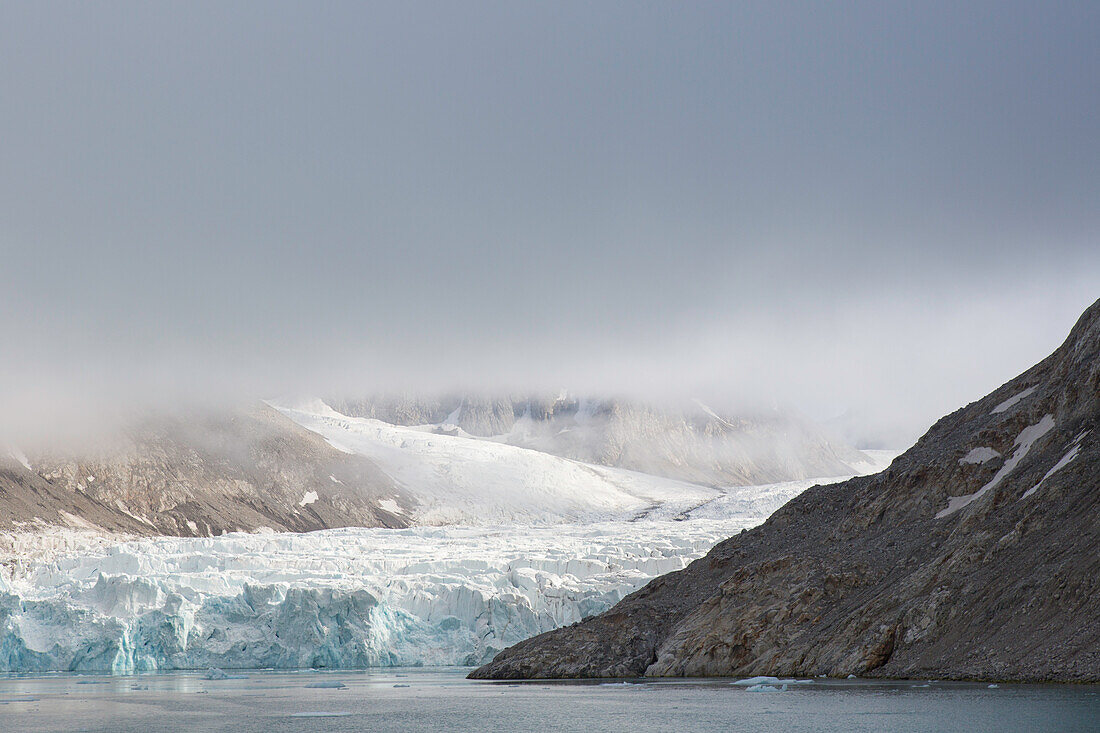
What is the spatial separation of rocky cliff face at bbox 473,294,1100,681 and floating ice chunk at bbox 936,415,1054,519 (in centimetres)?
9

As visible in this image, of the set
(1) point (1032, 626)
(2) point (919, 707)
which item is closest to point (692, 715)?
(2) point (919, 707)

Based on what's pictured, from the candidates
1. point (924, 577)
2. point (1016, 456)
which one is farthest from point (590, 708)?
point (1016, 456)

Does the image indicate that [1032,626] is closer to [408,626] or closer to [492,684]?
[492,684]

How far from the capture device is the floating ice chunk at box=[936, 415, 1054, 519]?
43844 millimetres

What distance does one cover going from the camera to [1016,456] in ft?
145

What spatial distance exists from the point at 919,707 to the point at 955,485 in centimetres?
2244

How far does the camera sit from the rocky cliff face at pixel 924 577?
32656mm

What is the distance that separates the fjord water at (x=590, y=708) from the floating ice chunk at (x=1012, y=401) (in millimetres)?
19952

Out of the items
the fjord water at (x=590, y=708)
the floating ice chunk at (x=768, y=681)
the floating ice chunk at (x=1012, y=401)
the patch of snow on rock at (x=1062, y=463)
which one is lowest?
the floating ice chunk at (x=768, y=681)

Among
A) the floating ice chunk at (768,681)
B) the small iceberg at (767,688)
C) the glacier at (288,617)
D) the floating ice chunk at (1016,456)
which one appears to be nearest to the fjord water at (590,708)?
the small iceberg at (767,688)

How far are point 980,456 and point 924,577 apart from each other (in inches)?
395

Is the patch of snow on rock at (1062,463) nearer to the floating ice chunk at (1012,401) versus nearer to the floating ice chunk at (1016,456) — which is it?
the floating ice chunk at (1016,456)

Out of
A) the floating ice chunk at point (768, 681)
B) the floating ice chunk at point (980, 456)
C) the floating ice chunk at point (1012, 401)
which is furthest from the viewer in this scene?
the floating ice chunk at point (1012, 401)

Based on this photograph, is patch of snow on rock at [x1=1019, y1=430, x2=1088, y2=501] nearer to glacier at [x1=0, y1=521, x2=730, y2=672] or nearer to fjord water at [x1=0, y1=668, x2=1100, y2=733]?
fjord water at [x1=0, y1=668, x2=1100, y2=733]
